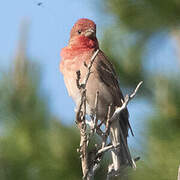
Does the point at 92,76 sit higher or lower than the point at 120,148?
higher

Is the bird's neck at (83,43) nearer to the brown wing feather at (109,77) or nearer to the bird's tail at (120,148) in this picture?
the brown wing feather at (109,77)

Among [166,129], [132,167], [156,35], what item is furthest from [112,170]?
[156,35]

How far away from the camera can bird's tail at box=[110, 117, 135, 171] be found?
13.5 feet

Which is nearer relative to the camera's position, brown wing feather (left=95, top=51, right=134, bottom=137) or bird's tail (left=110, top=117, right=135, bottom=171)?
bird's tail (left=110, top=117, right=135, bottom=171)

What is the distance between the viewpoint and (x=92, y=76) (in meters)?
4.64

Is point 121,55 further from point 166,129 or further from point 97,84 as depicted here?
point 166,129

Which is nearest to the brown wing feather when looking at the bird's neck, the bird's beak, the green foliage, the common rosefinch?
the common rosefinch

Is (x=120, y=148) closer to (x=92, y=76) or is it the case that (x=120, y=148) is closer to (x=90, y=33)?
(x=92, y=76)

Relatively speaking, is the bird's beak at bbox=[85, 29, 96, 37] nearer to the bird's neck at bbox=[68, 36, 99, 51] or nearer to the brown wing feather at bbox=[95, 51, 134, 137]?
the bird's neck at bbox=[68, 36, 99, 51]

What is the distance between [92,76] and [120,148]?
0.78m

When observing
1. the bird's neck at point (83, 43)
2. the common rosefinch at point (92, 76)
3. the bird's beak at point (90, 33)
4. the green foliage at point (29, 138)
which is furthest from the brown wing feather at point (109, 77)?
Answer: the green foliage at point (29, 138)

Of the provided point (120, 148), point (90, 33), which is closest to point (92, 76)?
point (90, 33)

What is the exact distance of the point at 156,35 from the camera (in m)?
5.44

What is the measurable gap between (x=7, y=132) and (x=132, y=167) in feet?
4.70
